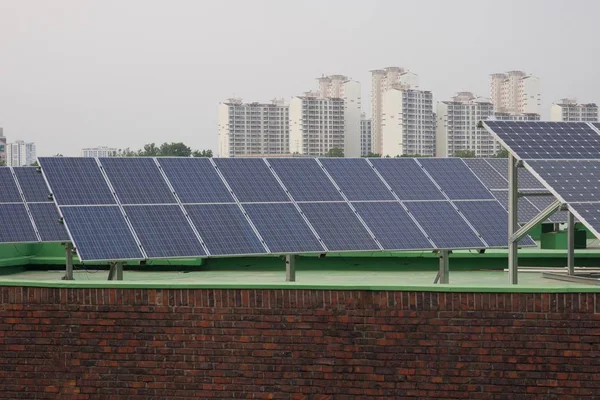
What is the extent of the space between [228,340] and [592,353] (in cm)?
418

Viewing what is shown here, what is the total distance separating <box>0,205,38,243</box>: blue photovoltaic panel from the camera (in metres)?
22.4

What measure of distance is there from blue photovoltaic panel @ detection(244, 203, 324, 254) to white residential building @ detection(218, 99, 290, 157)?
160 m

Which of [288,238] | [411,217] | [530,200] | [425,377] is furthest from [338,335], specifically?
[530,200]

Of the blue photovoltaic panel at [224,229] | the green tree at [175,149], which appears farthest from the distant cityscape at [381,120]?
the blue photovoltaic panel at [224,229]

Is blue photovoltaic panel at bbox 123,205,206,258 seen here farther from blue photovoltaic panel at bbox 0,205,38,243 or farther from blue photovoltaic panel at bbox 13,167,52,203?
blue photovoltaic panel at bbox 13,167,52,203

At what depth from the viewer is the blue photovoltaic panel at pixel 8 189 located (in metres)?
24.0

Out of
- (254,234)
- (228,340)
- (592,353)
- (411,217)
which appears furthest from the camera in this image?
(411,217)

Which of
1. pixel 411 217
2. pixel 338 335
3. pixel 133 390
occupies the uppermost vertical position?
pixel 411 217

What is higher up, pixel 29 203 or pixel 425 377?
pixel 29 203

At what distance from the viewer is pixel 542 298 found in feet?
35.9

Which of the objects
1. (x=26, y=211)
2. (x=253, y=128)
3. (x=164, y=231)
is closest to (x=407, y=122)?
(x=253, y=128)

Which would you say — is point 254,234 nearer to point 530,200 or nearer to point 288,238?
point 288,238

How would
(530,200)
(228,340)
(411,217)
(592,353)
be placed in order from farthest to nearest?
(530,200) < (411,217) < (228,340) < (592,353)

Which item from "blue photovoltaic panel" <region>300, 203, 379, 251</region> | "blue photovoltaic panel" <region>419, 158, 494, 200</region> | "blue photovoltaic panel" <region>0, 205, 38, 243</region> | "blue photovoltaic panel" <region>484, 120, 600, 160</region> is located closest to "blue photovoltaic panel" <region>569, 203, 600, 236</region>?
"blue photovoltaic panel" <region>484, 120, 600, 160</region>
